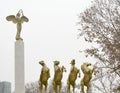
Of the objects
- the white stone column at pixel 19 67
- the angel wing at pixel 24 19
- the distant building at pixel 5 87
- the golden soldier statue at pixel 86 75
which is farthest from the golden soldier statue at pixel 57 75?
the distant building at pixel 5 87

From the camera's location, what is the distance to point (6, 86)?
3588 centimetres

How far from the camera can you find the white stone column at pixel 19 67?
1647 cm

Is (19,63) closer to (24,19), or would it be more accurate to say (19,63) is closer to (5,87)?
(24,19)

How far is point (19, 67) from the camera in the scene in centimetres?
1661

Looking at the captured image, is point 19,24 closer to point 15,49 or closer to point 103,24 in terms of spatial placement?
point 15,49

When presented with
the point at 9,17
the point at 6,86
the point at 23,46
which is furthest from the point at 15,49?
the point at 6,86

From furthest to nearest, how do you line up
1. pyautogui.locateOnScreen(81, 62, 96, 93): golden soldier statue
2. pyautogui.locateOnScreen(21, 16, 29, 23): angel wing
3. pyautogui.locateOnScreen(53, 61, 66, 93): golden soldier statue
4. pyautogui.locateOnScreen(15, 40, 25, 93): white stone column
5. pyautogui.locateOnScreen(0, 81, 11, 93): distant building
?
pyautogui.locateOnScreen(0, 81, 11, 93): distant building < pyautogui.locateOnScreen(21, 16, 29, 23): angel wing < pyautogui.locateOnScreen(81, 62, 96, 93): golden soldier statue < pyautogui.locateOnScreen(53, 61, 66, 93): golden soldier statue < pyautogui.locateOnScreen(15, 40, 25, 93): white stone column

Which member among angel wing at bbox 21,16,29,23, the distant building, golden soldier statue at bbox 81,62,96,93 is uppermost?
angel wing at bbox 21,16,29,23

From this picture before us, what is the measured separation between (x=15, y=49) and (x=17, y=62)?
539 millimetres

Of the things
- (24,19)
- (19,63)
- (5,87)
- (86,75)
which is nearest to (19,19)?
(24,19)

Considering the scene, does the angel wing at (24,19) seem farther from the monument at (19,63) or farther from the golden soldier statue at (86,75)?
the golden soldier statue at (86,75)

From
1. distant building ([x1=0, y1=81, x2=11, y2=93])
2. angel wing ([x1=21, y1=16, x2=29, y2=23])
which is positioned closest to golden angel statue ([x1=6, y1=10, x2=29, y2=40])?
angel wing ([x1=21, y1=16, x2=29, y2=23])

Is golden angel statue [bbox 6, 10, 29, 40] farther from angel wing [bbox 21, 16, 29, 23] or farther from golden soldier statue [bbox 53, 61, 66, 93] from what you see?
golden soldier statue [bbox 53, 61, 66, 93]

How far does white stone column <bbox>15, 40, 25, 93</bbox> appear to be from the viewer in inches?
648
